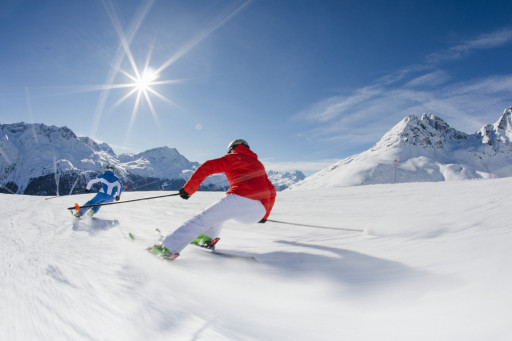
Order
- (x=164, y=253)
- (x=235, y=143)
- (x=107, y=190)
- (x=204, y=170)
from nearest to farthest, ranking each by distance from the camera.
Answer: (x=164, y=253) → (x=204, y=170) → (x=235, y=143) → (x=107, y=190)

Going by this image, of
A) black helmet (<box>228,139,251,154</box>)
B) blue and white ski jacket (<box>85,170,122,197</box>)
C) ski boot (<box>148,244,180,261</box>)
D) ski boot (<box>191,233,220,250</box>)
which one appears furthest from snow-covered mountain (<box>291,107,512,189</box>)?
ski boot (<box>148,244,180,261</box>)

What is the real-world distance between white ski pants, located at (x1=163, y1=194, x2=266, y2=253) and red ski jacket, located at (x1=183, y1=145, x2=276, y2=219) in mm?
101

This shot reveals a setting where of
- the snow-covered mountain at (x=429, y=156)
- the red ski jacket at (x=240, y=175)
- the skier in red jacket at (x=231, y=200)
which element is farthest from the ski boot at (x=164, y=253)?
the snow-covered mountain at (x=429, y=156)

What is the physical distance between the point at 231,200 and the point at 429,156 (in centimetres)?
19777

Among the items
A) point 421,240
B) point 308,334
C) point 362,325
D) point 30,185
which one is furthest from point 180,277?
point 30,185

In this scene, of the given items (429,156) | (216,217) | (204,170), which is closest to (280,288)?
(216,217)

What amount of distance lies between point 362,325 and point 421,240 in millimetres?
1901

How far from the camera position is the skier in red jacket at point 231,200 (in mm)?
2480

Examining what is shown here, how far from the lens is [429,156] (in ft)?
518

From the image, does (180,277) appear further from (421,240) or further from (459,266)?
(421,240)

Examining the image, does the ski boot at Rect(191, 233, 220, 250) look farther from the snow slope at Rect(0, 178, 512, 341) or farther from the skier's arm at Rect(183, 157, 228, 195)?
the skier's arm at Rect(183, 157, 228, 195)

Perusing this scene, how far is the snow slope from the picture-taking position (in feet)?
3.59

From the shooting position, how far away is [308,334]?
1.16m

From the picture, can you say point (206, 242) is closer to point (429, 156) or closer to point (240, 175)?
point (240, 175)
